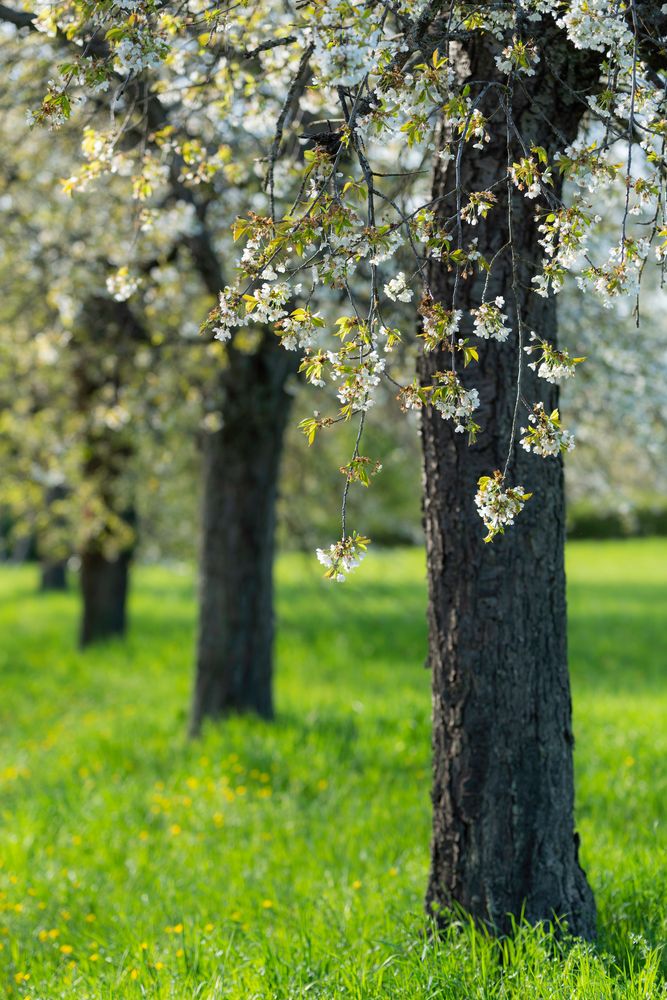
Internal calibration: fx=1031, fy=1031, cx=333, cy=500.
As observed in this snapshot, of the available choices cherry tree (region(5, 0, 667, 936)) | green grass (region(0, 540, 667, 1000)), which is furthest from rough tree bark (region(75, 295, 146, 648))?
cherry tree (region(5, 0, 667, 936))

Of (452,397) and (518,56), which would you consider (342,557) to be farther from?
(518,56)

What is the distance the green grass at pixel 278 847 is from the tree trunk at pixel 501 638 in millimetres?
262

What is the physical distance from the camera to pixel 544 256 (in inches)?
154

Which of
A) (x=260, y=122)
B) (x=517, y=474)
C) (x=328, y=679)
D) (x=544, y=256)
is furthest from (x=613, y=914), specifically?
(x=328, y=679)

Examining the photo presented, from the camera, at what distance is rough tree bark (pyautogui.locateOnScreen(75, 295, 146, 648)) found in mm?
8703

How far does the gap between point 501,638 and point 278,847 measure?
2.42m

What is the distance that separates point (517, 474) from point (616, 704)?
6309mm

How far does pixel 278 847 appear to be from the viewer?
5.64 metres

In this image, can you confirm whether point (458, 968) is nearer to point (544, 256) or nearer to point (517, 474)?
point (517, 474)

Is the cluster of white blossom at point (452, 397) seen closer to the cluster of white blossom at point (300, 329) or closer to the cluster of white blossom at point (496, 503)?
the cluster of white blossom at point (496, 503)

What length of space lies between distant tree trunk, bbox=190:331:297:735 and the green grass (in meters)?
0.37

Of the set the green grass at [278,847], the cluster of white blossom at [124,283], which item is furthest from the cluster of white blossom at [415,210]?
the green grass at [278,847]

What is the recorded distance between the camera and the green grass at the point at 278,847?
12.4ft

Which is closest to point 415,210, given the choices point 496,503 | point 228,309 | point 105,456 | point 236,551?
point 228,309
